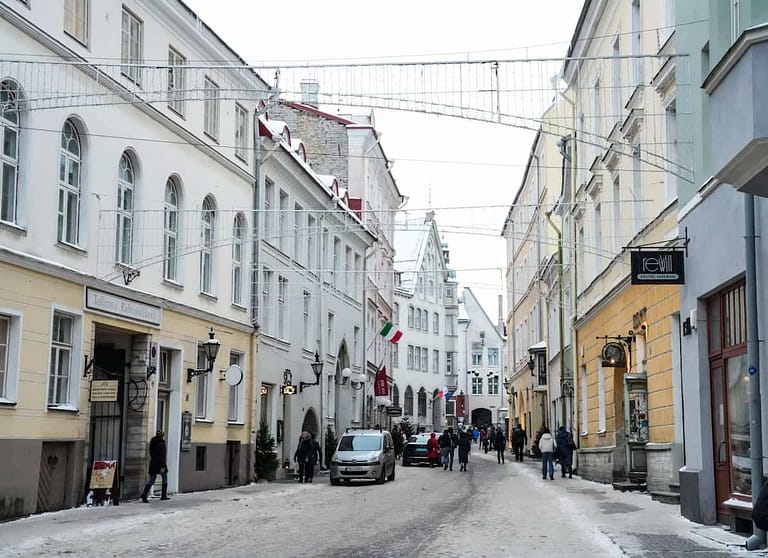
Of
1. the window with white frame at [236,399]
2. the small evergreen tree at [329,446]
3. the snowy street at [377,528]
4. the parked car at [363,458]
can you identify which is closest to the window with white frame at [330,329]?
the small evergreen tree at [329,446]

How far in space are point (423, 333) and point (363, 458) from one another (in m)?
58.9

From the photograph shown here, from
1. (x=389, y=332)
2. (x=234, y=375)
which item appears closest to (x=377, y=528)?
(x=234, y=375)

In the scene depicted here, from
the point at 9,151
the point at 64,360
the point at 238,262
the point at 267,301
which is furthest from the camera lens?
the point at 267,301

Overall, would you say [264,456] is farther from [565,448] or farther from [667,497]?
[667,497]

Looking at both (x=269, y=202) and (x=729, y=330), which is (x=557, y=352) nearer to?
(x=269, y=202)

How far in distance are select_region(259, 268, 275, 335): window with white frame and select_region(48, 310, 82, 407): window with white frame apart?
11958 millimetres

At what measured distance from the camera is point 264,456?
102ft

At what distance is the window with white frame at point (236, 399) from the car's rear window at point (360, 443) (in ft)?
9.99

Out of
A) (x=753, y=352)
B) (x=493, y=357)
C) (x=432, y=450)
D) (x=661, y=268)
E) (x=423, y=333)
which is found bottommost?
(x=432, y=450)

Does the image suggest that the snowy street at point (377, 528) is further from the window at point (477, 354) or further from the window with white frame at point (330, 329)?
the window at point (477, 354)

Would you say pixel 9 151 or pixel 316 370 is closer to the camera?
pixel 9 151

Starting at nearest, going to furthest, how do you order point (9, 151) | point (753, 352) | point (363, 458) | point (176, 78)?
point (753, 352), point (9, 151), point (176, 78), point (363, 458)

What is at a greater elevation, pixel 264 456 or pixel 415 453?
pixel 264 456

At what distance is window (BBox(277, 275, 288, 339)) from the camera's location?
111ft
